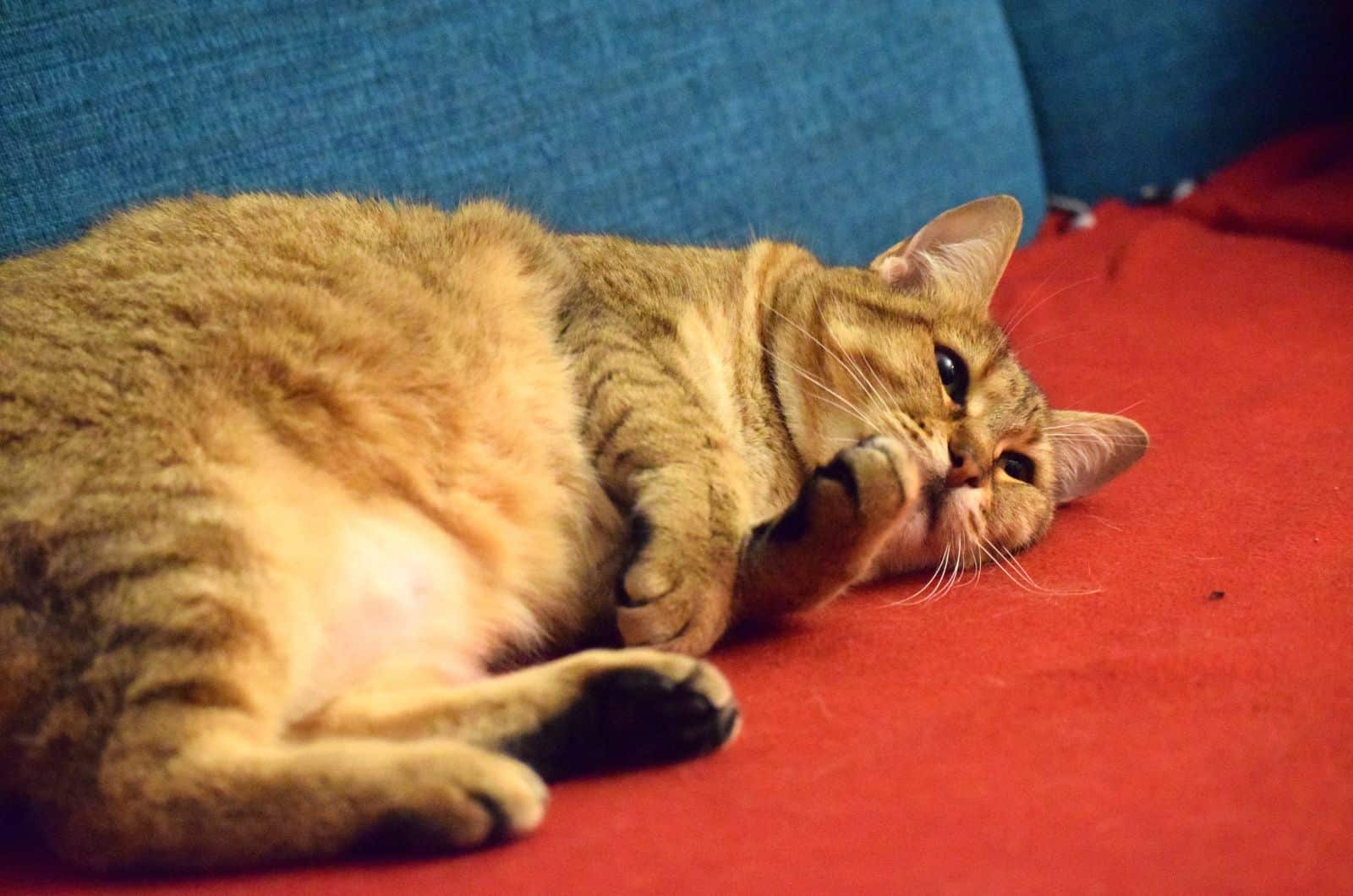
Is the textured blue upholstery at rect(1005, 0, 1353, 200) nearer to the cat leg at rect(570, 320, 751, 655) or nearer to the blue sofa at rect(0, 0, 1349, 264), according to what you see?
the blue sofa at rect(0, 0, 1349, 264)

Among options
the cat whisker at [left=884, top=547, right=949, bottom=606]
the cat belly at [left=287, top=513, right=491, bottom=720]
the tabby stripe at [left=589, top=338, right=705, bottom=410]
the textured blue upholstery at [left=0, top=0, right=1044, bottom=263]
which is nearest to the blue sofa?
the textured blue upholstery at [left=0, top=0, right=1044, bottom=263]

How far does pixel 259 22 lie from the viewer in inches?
70.6

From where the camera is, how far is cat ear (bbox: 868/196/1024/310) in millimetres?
1871

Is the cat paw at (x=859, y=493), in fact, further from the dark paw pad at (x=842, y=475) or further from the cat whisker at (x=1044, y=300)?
the cat whisker at (x=1044, y=300)

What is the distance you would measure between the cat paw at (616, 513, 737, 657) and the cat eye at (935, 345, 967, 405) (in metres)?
0.55

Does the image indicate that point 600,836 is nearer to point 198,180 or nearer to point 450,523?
point 450,523

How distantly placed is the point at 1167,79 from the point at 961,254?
1.29m

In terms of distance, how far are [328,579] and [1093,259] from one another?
6.25 feet

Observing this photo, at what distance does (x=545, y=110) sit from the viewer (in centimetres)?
206

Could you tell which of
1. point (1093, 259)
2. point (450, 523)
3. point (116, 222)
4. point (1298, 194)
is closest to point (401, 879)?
point (450, 523)

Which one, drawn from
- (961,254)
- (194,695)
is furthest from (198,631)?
(961,254)

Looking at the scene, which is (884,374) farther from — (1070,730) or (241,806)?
(241,806)

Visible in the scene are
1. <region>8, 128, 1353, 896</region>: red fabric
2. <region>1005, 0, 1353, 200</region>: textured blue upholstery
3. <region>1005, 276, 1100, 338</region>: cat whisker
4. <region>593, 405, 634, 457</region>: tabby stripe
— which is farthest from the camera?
<region>1005, 0, 1353, 200</region>: textured blue upholstery

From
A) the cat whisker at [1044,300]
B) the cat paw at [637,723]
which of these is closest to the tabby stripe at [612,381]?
the cat paw at [637,723]
